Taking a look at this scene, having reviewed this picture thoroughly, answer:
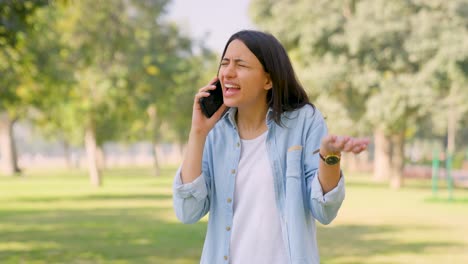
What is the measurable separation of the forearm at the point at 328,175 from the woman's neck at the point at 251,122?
16.3 inches

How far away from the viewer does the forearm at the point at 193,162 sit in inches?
127

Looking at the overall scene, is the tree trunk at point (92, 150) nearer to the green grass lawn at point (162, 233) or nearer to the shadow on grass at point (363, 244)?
the green grass lawn at point (162, 233)

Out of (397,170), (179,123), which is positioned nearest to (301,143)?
(397,170)

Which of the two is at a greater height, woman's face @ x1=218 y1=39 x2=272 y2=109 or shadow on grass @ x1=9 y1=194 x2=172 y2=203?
woman's face @ x1=218 y1=39 x2=272 y2=109

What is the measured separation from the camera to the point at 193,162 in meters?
3.23

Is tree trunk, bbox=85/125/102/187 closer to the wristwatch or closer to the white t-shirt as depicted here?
the white t-shirt

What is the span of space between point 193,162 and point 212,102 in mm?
281

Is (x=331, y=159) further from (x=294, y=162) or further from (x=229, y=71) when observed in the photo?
(x=229, y=71)

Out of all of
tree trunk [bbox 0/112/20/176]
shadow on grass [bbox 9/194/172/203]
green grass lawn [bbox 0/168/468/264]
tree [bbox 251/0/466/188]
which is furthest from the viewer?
tree trunk [bbox 0/112/20/176]

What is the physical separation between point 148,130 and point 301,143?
225ft

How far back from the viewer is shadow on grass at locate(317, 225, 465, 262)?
38.5 feet

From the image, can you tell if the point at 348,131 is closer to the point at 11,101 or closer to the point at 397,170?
the point at 397,170

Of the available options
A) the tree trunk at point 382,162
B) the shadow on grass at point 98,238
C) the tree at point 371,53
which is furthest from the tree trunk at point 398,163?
the shadow on grass at point 98,238

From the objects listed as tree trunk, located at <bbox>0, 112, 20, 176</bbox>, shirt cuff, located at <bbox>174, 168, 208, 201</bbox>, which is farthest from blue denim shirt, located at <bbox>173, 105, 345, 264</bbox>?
tree trunk, located at <bbox>0, 112, 20, 176</bbox>
